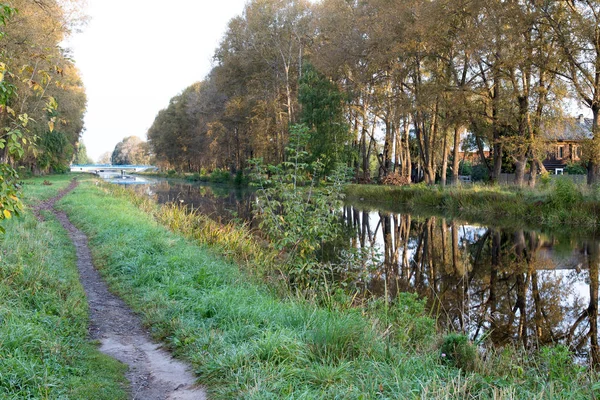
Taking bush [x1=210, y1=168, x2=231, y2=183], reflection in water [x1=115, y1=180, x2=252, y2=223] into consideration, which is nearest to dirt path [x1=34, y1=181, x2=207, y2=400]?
reflection in water [x1=115, y1=180, x2=252, y2=223]

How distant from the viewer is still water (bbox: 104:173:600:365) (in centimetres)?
695

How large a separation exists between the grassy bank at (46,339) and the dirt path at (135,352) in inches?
6.2

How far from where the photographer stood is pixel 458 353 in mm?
4664

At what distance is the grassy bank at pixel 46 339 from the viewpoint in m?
3.66

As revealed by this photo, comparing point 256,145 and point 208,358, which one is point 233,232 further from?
point 256,145

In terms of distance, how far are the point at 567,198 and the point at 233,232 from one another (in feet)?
43.6

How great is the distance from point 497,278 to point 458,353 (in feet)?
20.1

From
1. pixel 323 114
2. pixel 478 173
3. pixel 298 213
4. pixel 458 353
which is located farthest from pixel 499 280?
pixel 478 173

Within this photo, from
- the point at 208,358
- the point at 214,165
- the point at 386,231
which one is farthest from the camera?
the point at 214,165

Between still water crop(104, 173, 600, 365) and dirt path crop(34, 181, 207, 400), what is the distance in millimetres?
3787

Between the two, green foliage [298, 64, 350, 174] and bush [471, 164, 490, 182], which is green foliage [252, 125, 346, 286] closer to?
green foliage [298, 64, 350, 174]

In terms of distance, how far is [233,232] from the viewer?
12.9 metres

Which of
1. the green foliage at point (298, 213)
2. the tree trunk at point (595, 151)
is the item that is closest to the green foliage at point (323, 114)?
the tree trunk at point (595, 151)

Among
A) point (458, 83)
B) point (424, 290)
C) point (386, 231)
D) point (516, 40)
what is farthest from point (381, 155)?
point (424, 290)
